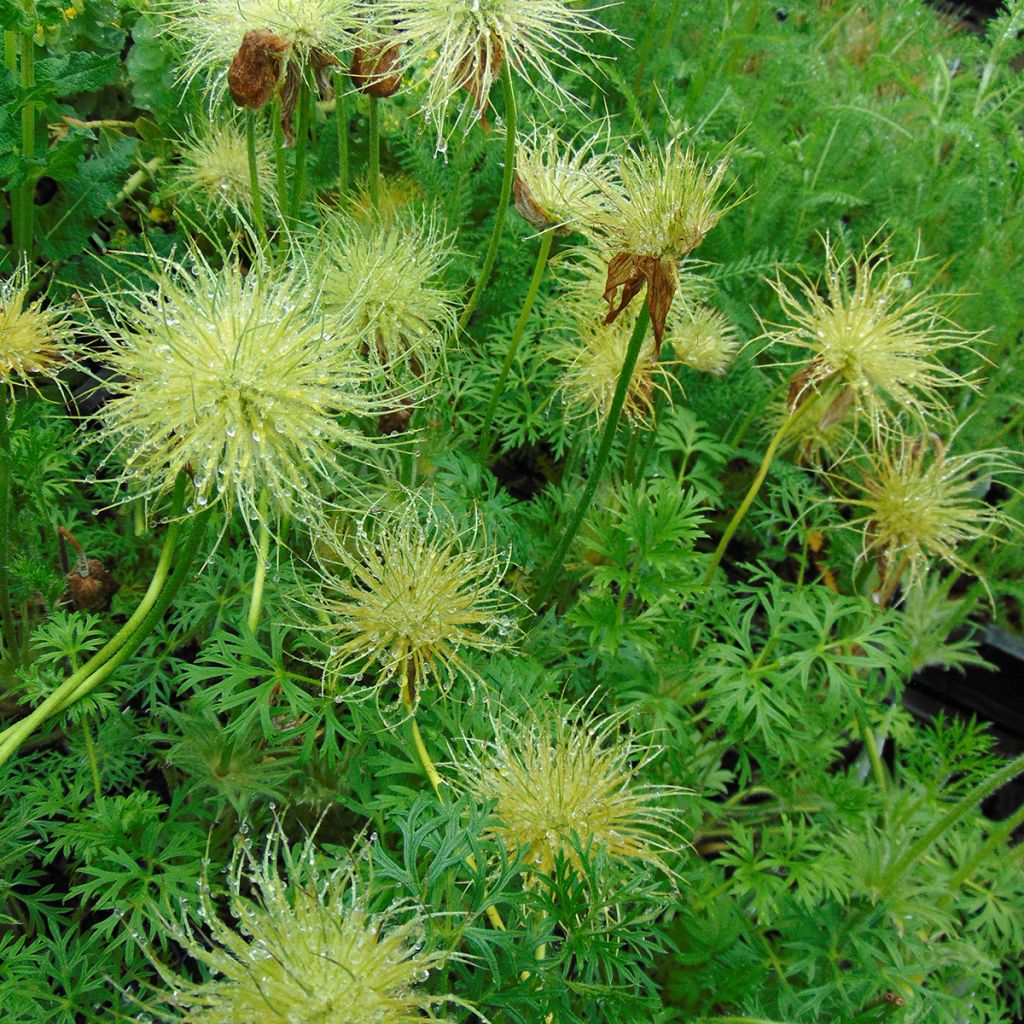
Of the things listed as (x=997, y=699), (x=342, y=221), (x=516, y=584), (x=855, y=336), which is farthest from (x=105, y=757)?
(x=997, y=699)

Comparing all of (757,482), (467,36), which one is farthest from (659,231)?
(757,482)

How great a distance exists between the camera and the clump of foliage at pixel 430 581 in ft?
3.47

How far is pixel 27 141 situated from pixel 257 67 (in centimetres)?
50

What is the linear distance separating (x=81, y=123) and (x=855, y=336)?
1.53 m

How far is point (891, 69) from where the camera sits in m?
2.19

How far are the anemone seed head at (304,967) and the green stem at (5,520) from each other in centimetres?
74

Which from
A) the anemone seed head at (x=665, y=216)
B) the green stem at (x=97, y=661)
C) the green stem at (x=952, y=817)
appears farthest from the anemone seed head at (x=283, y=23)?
the green stem at (x=952, y=817)

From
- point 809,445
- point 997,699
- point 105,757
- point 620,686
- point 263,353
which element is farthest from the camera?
point 997,699

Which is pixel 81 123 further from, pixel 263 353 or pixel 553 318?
pixel 263 353

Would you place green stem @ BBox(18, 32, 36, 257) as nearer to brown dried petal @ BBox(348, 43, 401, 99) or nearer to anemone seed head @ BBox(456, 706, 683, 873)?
brown dried petal @ BBox(348, 43, 401, 99)

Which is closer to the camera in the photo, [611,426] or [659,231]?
[659,231]

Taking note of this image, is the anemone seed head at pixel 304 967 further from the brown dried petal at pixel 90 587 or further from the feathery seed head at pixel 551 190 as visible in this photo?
the feathery seed head at pixel 551 190

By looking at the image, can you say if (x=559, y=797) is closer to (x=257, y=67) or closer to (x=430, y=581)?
(x=430, y=581)

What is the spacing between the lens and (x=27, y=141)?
1.53 m
